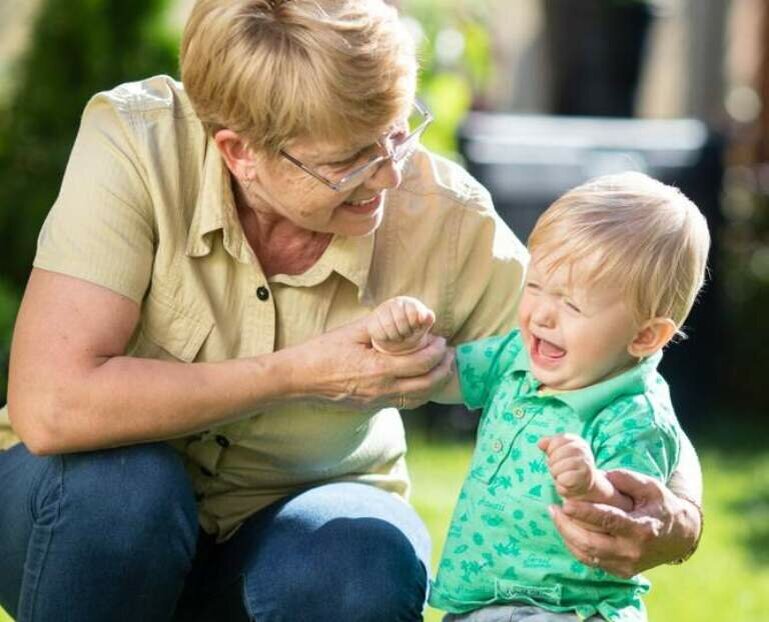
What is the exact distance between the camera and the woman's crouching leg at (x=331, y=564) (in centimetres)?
289

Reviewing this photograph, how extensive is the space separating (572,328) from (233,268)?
684mm

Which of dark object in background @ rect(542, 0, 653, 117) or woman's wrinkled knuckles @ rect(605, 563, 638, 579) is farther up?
woman's wrinkled knuckles @ rect(605, 563, 638, 579)

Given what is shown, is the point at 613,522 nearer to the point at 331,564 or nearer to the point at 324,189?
the point at 331,564

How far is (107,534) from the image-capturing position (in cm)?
284

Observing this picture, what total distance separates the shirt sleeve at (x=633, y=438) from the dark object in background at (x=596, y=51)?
7147 mm

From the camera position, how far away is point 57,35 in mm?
5980

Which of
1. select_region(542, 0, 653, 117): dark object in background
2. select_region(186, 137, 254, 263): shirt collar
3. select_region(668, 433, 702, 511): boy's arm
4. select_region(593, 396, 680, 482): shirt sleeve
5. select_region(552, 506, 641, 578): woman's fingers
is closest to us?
select_region(552, 506, 641, 578): woman's fingers

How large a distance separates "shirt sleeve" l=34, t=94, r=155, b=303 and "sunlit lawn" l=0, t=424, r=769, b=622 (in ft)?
3.93

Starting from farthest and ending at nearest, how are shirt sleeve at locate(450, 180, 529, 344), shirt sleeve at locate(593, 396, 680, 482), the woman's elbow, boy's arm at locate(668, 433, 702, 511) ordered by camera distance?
shirt sleeve at locate(450, 180, 529, 344) < the woman's elbow < boy's arm at locate(668, 433, 702, 511) < shirt sleeve at locate(593, 396, 680, 482)

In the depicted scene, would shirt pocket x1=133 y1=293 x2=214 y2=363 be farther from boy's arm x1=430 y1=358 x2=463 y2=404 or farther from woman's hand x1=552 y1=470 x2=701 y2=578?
woman's hand x1=552 y1=470 x2=701 y2=578

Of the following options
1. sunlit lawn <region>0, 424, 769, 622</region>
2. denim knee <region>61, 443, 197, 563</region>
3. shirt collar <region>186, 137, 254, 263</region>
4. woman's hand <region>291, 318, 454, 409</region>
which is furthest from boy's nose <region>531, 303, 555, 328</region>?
sunlit lawn <region>0, 424, 769, 622</region>

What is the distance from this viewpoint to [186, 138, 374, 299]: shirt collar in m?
2.99

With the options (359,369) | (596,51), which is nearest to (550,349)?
(359,369)

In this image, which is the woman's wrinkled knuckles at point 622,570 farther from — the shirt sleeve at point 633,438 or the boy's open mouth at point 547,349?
the boy's open mouth at point 547,349
